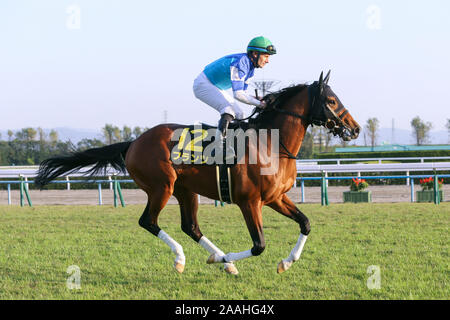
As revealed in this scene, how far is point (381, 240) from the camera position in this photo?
710cm

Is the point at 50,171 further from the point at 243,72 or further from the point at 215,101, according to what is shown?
the point at 243,72

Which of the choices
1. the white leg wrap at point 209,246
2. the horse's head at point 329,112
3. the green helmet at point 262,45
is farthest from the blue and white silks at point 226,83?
the white leg wrap at point 209,246

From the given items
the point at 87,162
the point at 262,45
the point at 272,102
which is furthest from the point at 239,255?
the point at 87,162

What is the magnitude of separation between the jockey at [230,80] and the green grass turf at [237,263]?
132 cm

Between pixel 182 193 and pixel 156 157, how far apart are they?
1.71 ft

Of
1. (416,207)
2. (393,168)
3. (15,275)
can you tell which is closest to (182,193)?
(15,275)

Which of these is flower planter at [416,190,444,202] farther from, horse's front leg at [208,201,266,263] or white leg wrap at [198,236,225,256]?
horse's front leg at [208,201,266,263]

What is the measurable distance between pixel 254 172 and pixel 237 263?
1.28 metres

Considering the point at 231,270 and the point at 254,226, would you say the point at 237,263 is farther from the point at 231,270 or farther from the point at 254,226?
the point at 254,226

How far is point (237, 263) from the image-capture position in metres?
5.75

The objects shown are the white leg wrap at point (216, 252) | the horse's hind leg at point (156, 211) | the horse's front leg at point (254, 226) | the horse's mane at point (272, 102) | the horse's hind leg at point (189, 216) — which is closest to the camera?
the horse's front leg at point (254, 226)
